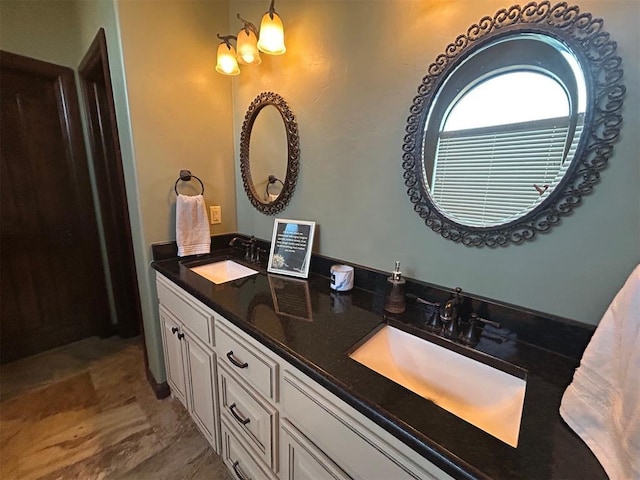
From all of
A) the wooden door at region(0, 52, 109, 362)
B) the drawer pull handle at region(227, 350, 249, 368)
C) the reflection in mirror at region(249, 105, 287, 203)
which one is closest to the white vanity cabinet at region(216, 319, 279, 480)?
the drawer pull handle at region(227, 350, 249, 368)

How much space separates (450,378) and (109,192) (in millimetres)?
2498

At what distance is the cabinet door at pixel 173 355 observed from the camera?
1432mm

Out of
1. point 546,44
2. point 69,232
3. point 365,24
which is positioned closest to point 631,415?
point 546,44

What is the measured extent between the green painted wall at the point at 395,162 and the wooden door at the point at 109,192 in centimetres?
111

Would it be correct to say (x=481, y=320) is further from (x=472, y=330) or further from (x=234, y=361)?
(x=234, y=361)

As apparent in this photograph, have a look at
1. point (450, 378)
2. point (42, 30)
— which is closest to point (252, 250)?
point (450, 378)

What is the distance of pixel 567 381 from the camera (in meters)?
0.68

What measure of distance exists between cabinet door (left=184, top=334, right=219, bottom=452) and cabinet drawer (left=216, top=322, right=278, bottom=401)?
132mm

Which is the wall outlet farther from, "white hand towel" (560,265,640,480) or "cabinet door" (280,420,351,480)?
"white hand towel" (560,265,640,480)

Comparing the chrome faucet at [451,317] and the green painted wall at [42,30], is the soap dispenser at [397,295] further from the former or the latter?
the green painted wall at [42,30]

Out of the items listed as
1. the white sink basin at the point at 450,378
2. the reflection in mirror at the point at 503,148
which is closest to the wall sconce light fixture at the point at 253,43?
the reflection in mirror at the point at 503,148

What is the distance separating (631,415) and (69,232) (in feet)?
9.50

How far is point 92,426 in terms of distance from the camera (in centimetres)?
155

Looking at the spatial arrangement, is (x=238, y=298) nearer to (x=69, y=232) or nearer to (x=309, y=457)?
(x=309, y=457)
